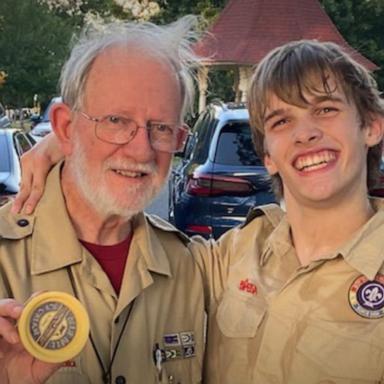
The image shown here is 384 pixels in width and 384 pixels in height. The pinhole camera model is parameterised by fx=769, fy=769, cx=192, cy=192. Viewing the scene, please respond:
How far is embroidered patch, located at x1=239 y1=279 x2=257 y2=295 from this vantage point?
265 cm

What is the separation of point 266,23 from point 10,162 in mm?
24466

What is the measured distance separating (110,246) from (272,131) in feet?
2.30

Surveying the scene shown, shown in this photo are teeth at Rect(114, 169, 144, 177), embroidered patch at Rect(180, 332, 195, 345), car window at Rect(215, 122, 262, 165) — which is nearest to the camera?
teeth at Rect(114, 169, 144, 177)

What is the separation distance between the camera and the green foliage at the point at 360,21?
32375 millimetres

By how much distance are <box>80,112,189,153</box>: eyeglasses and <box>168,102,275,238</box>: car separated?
4.33 metres

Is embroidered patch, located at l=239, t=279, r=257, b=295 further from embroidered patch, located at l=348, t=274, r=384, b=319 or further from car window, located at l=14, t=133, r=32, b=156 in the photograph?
car window, located at l=14, t=133, r=32, b=156

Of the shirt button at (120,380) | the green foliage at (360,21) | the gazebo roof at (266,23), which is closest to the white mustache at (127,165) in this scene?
the shirt button at (120,380)

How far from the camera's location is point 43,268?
8.24 ft

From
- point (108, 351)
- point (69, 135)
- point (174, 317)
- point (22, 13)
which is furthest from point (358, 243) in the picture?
point (22, 13)

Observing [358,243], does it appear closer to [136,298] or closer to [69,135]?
[136,298]

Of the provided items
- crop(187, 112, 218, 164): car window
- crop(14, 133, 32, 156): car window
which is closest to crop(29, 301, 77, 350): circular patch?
crop(187, 112, 218, 164): car window

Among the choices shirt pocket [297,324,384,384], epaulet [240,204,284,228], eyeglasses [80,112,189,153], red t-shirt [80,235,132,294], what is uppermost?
eyeglasses [80,112,189,153]

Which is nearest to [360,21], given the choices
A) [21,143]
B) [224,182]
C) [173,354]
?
[21,143]

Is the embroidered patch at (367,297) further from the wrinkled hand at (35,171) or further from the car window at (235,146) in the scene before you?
the car window at (235,146)
